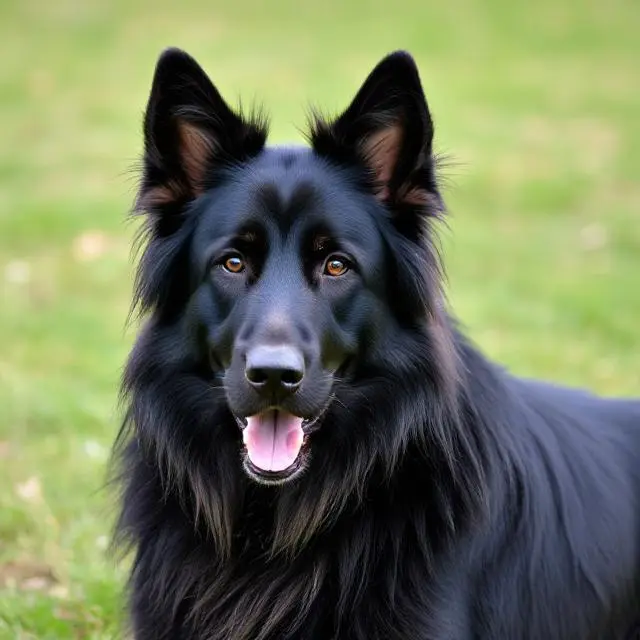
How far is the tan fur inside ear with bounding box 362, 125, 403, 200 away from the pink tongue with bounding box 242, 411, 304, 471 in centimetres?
94

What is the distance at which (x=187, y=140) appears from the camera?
3869 millimetres

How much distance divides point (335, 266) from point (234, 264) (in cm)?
37

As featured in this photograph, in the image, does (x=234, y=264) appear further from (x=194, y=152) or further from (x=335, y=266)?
(x=194, y=152)

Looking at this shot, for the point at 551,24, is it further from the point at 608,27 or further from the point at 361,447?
the point at 361,447

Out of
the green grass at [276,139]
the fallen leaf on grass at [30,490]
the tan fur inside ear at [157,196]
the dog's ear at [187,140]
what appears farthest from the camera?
the green grass at [276,139]

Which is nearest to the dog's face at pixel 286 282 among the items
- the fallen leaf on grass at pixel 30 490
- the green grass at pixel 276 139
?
the green grass at pixel 276 139

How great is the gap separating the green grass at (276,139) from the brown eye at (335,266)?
1.93ft

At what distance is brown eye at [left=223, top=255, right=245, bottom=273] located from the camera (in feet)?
12.1

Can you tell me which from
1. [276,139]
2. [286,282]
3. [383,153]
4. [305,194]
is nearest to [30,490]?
[286,282]

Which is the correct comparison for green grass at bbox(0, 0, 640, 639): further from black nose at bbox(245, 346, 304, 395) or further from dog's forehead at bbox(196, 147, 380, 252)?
black nose at bbox(245, 346, 304, 395)

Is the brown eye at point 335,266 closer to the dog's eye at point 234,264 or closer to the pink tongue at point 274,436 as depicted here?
the dog's eye at point 234,264

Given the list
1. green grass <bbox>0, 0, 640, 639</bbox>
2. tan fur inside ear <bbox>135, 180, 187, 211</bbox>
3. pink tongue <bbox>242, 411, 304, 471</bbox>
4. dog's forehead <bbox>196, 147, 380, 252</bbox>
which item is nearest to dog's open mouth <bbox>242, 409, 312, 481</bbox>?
pink tongue <bbox>242, 411, 304, 471</bbox>

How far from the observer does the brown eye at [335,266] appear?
3.66 metres

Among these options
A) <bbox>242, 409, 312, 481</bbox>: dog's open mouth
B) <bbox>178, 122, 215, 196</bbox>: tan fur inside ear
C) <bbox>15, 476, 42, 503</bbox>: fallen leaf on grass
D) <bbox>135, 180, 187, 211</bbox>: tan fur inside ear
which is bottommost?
<bbox>15, 476, 42, 503</bbox>: fallen leaf on grass
